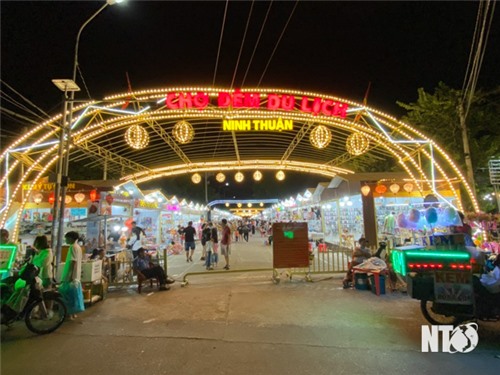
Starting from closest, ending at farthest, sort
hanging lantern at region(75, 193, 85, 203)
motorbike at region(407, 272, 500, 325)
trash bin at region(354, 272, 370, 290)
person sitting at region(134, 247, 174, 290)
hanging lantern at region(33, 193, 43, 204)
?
1. motorbike at region(407, 272, 500, 325)
2. trash bin at region(354, 272, 370, 290)
3. person sitting at region(134, 247, 174, 290)
4. hanging lantern at region(75, 193, 85, 203)
5. hanging lantern at region(33, 193, 43, 204)

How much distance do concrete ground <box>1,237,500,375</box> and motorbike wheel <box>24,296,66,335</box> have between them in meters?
0.15

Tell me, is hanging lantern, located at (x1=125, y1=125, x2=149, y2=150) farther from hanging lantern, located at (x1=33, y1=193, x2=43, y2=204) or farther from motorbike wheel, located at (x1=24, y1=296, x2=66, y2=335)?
hanging lantern, located at (x1=33, y1=193, x2=43, y2=204)

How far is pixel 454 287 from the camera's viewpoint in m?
4.64

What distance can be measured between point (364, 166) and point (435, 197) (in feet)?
40.0

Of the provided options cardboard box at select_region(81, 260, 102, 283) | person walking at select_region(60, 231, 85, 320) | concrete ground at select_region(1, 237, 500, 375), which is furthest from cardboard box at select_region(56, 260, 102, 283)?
person walking at select_region(60, 231, 85, 320)

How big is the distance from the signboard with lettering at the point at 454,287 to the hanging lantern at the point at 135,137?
8467 mm

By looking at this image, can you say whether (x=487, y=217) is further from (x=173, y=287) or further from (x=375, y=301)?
(x=173, y=287)

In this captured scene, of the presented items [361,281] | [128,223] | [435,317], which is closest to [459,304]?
[435,317]

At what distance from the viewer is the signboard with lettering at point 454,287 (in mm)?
4555

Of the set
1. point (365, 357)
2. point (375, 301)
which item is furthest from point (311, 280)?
point (365, 357)

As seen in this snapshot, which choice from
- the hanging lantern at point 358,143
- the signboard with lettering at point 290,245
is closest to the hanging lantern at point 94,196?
the signboard with lettering at point 290,245

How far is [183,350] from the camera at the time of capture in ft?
14.1

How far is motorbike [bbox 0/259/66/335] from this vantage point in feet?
16.4

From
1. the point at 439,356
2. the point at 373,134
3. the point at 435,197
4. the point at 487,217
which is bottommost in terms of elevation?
the point at 439,356
